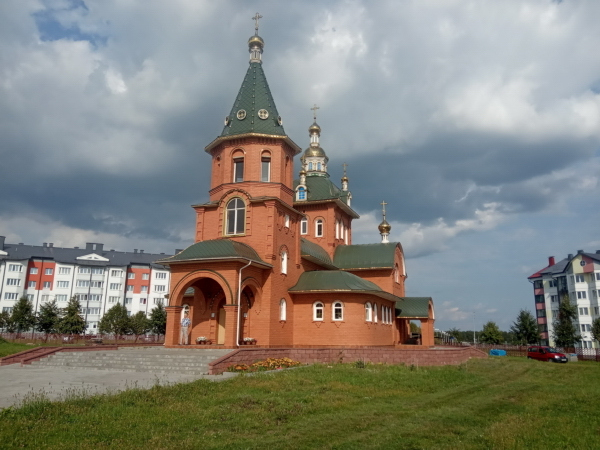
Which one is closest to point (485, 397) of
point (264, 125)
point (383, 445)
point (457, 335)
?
point (383, 445)

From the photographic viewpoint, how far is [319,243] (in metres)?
30.6

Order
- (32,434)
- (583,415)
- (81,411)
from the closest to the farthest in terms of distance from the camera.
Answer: (32,434) → (81,411) → (583,415)

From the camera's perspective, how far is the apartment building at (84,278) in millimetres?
53406

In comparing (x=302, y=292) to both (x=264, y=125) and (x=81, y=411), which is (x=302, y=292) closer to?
(x=264, y=125)

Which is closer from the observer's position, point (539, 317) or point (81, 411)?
point (81, 411)

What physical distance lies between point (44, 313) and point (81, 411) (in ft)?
123

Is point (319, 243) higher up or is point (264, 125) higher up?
point (264, 125)

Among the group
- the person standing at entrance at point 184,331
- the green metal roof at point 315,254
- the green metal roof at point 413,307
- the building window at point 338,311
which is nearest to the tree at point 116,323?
the green metal roof at point 315,254

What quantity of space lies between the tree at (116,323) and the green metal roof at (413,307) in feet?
90.6

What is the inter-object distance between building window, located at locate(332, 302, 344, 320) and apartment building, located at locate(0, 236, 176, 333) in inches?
1545

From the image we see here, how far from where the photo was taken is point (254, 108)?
2320 cm

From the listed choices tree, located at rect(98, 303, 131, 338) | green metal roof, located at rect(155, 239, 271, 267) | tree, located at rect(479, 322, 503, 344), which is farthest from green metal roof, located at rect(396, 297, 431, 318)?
tree, located at rect(98, 303, 131, 338)

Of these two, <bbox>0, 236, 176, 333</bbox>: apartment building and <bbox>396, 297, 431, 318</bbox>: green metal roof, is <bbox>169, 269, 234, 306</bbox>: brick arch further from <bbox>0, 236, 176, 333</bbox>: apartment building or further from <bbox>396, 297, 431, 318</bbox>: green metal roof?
<bbox>0, 236, 176, 333</bbox>: apartment building

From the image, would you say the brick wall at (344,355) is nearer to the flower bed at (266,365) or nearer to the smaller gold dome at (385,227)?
the flower bed at (266,365)
